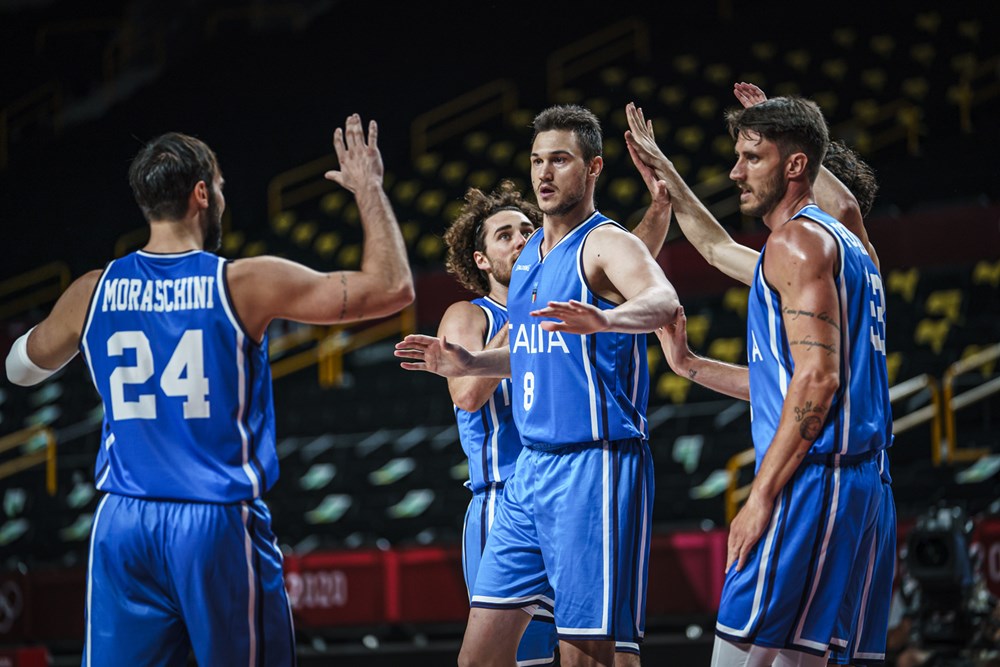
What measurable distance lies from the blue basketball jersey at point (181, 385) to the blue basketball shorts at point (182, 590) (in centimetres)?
8

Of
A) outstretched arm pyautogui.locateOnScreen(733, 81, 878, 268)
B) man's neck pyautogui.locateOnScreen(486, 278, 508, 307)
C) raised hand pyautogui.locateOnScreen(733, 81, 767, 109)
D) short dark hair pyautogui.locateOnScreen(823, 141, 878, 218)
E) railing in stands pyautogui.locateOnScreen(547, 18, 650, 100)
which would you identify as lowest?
man's neck pyautogui.locateOnScreen(486, 278, 508, 307)

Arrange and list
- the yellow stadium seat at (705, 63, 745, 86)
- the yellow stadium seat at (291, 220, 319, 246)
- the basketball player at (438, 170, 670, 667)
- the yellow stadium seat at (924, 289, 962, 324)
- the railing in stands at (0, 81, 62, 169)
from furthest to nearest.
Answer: the railing in stands at (0, 81, 62, 169) → the yellow stadium seat at (705, 63, 745, 86) → the yellow stadium seat at (291, 220, 319, 246) → the yellow stadium seat at (924, 289, 962, 324) → the basketball player at (438, 170, 670, 667)

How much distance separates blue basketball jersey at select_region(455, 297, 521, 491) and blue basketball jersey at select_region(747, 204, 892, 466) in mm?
1621

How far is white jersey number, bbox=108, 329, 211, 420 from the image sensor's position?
4102 mm

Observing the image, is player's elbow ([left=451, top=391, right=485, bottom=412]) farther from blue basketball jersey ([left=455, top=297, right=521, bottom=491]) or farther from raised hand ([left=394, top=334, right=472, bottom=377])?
raised hand ([left=394, top=334, right=472, bottom=377])

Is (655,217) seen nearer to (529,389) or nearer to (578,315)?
(529,389)

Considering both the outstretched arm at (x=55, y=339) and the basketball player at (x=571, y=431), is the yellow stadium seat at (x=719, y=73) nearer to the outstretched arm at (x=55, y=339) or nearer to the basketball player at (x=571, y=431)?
the basketball player at (x=571, y=431)

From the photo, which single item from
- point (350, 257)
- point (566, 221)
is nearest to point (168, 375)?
point (566, 221)

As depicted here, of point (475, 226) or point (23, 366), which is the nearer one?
point (23, 366)

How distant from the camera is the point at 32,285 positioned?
17.7 m

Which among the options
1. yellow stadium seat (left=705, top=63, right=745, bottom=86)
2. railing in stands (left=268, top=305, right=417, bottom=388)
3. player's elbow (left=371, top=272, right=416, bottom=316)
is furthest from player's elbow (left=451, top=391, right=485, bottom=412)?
yellow stadium seat (left=705, top=63, right=745, bottom=86)

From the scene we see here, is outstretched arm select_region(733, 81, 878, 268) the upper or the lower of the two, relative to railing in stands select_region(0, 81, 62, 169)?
lower

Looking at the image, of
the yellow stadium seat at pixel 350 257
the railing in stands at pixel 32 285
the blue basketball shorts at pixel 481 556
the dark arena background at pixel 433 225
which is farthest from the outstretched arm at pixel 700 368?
the railing in stands at pixel 32 285

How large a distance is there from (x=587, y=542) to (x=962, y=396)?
634cm
